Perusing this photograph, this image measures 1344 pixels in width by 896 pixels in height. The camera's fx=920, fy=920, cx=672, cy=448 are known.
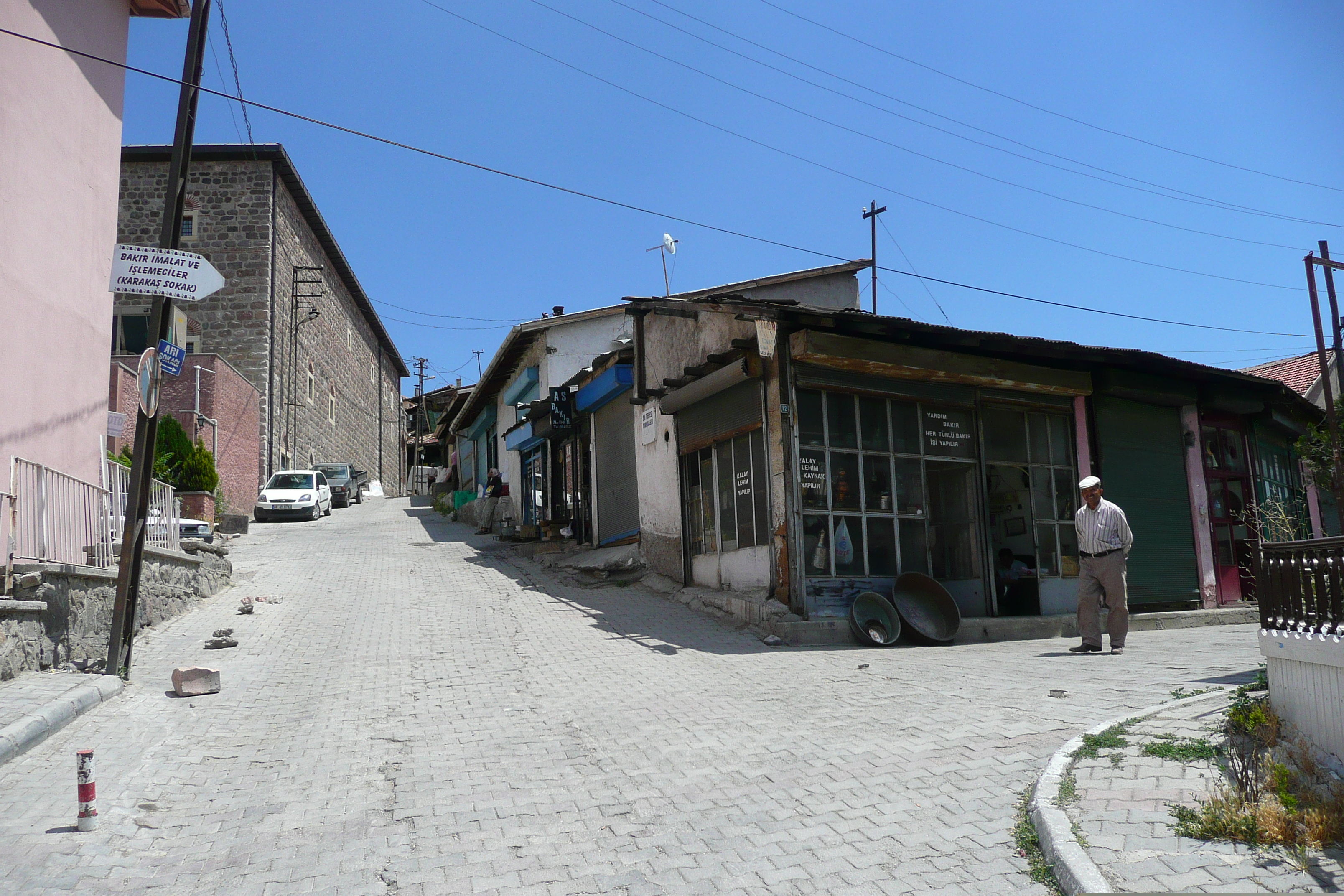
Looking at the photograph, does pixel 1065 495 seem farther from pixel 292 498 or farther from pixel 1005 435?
pixel 292 498

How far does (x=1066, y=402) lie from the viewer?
1355 cm

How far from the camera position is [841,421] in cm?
1120

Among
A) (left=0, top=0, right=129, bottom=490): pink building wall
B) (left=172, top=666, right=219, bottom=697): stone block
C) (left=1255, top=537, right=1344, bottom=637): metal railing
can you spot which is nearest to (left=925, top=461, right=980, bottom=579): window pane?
(left=1255, top=537, right=1344, bottom=637): metal railing

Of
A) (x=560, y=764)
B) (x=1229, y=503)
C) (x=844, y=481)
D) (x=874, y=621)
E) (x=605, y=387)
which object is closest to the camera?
(x=560, y=764)

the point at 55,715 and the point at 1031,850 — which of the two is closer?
the point at 1031,850

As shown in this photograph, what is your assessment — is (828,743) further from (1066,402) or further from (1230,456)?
(1230,456)

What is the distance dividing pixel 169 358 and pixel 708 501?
7001 millimetres

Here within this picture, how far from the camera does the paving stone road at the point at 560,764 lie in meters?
4.07

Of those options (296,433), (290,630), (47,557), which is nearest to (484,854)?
(47,557)

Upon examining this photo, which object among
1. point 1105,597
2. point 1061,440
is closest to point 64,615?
point 1105,597

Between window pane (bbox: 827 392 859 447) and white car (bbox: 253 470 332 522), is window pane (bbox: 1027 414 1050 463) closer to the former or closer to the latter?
window pane (bbox: 827 392 859 447)

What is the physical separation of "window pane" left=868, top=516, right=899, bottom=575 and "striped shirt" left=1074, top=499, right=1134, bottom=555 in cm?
245

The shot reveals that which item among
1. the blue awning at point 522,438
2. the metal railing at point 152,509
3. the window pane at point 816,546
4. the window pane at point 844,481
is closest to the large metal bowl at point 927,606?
the window pane at point 816,546

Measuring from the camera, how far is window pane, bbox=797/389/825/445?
10.8 m
